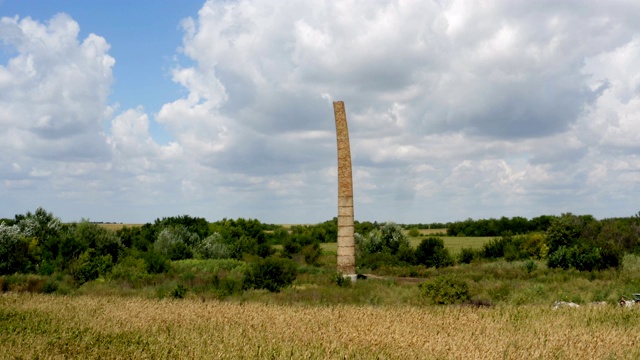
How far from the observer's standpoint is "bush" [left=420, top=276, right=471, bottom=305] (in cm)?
1622

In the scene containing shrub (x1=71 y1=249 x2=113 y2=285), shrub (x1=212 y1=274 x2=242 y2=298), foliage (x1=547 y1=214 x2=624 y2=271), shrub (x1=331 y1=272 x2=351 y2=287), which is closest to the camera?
shrub (x1=212 y1=274 x2=242 y2=298)

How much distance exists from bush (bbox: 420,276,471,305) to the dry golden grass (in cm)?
356

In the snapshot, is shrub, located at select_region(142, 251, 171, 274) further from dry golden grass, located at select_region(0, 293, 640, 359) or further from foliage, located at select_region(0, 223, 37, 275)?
dry golden grass, located at select_region(0, 293, 640, 359)

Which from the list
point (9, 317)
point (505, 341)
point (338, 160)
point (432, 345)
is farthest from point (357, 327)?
point (338, 160)

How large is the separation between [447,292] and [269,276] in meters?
6.78

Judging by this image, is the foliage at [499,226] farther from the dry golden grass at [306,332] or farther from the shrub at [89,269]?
the dry golden grass at [306,332]

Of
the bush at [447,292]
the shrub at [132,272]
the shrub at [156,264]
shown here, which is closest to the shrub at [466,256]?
the shrub at [156,264]

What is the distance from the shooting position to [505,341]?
856cm

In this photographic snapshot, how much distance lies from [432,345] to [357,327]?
1.76m

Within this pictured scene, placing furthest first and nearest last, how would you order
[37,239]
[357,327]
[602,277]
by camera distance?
1. [37,239]
2. [602,277]
3. [357,327]

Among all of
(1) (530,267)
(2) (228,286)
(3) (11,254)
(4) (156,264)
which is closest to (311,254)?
(4) (156,264)

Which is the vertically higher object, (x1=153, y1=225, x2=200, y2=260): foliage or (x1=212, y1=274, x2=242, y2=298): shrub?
(x1=153, y1=225, x2=200, y2=260): foliage

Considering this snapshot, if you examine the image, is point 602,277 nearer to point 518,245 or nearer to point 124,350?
point 518,245

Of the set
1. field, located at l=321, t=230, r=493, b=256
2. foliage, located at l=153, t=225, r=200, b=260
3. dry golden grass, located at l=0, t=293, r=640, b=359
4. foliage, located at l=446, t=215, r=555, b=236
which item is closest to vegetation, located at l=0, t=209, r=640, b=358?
dry golden grass, located at l=0, t=293, r=640, b=359
